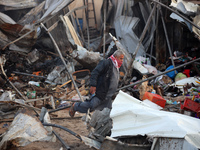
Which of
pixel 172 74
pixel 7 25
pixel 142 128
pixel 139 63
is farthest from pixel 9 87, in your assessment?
pixel 142 128

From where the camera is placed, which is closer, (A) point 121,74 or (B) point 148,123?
(B) point 148,123

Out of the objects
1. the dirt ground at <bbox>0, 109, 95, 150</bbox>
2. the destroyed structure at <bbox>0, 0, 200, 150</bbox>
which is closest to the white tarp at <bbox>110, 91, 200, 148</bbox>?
the destroyed structure at <bbox>0, 0, 200, 150</bbox>

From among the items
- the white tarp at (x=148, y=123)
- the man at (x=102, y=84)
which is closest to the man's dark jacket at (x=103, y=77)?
the man at (x=102, y=84)

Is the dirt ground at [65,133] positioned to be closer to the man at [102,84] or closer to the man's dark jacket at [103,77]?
the man at [102,84]

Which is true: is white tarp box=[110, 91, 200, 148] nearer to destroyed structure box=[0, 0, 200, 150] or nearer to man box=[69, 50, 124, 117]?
Result: destroyed structure box=[0, 0, 200, 150]

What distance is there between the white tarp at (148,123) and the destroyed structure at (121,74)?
1 cm

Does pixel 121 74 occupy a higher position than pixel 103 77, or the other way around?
pixel 103 77

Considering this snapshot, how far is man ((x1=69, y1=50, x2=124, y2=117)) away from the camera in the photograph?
4.00 metres

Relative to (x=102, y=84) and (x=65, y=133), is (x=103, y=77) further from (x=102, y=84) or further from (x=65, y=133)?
(x=65, y=133)

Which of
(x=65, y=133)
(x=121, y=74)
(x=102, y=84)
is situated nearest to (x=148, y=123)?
(x=102, y=84)

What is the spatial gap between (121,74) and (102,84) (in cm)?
459

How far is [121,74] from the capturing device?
8.63 m

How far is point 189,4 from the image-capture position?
609 centimetres

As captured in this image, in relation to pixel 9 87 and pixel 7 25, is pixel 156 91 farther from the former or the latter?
pixel 7 25
